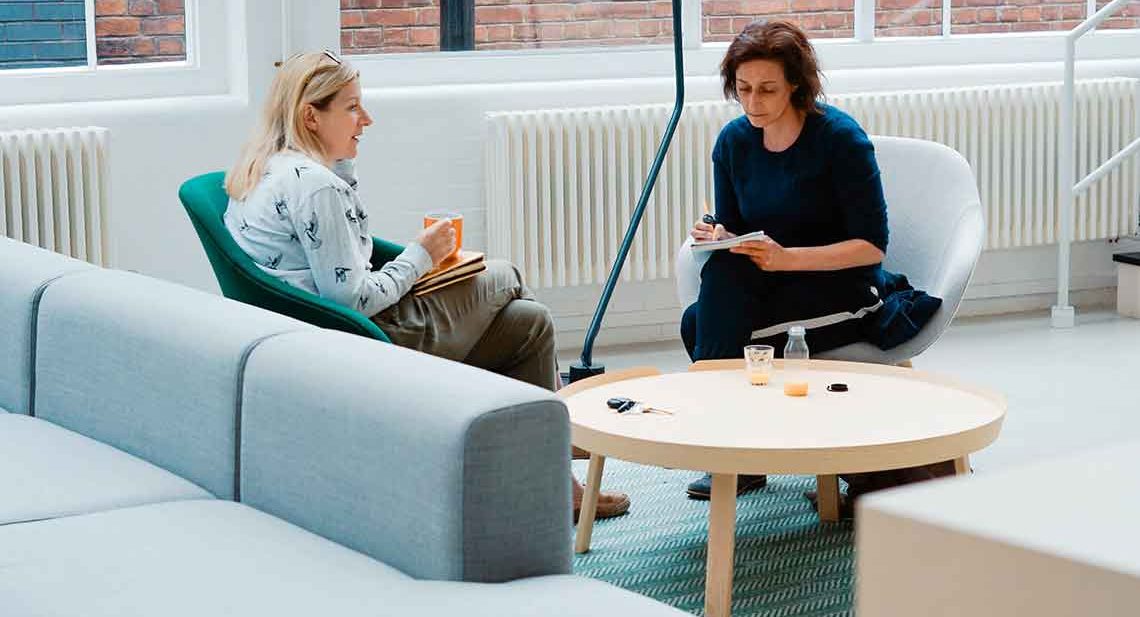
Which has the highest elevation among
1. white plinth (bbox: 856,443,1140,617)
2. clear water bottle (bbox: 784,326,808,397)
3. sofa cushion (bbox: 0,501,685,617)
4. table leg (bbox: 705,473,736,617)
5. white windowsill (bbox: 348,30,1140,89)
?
white windowsill (bbox: 348,30,1140,89)

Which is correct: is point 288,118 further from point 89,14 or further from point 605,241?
point 605,241

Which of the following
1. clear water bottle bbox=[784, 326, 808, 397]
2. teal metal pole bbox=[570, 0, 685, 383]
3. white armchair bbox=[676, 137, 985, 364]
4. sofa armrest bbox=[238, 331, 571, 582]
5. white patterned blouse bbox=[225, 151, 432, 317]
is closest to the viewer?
sofa armrest bbox=[238, 331, 571, 582]

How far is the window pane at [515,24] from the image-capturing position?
17.4ft

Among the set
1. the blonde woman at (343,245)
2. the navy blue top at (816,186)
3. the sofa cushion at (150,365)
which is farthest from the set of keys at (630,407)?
the sofa cushion at (150,365)

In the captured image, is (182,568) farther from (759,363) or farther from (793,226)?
(793,226)

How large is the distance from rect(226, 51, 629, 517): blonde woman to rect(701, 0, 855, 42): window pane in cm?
226

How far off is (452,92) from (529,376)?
170 centimetres

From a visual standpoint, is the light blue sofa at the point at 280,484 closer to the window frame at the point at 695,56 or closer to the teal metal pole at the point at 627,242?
the teal metal pole at the point at 627,242

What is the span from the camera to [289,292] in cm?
340

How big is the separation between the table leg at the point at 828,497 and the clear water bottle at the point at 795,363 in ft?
0.76

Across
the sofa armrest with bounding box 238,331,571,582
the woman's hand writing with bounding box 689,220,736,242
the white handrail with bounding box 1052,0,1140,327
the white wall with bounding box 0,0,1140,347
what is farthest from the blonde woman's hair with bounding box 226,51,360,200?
the white handrail with bounding box 1052,0,1140,327

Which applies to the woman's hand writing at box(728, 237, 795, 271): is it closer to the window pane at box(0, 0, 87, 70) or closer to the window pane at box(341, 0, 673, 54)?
the window pane at box(341, 0, 673, 54)

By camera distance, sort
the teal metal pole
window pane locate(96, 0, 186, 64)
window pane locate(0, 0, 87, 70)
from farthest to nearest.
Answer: window pane locate(96, 0, 186, 64), window pane locate(0, 0, 87, 70), the teal metal pole

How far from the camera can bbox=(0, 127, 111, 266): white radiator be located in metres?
4.63
